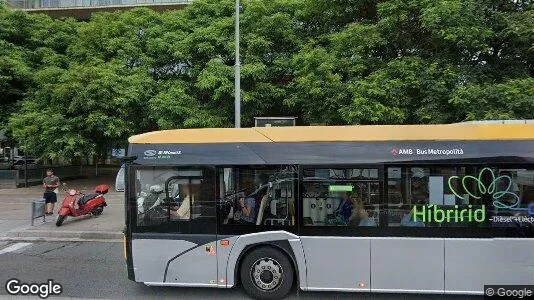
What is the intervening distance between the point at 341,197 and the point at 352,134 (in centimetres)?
95

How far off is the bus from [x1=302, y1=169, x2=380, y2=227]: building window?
15 mm

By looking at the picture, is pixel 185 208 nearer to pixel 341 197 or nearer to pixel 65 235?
pixel 341 197

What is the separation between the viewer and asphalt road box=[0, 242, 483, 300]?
6.51m

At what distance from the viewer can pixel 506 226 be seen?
19.4ft

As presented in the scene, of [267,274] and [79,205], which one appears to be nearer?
[267,274]

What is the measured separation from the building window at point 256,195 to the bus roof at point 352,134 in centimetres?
49

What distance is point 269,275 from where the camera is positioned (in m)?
6.33

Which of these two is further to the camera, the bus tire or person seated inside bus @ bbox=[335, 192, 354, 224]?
the bus tire

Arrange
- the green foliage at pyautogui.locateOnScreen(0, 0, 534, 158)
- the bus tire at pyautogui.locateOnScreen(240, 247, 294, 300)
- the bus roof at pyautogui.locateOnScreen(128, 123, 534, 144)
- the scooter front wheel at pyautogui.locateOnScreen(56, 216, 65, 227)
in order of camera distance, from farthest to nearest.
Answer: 1. the green foliage at pyautogui.locateOnScreen(0, 0, 534, 158)
2. the scooter front wheel at pyautogui.locateOnScreen(56, 216, 65, 227)
3. the bus tire at pyautogui.locateOnScreen(240, 247, 294, 300)
4. the bus roof at pyautogui.locateOnScreen(128, 123, 534, 144)

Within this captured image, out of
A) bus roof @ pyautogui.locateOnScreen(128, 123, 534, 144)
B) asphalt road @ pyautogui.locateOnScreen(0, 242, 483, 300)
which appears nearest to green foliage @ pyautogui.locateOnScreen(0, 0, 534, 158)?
bus roof @ pyautogui.locateOnScreen(128, 123, 534, 144)

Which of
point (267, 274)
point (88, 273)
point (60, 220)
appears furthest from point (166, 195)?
point (60, 220)

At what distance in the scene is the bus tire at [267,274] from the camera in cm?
630

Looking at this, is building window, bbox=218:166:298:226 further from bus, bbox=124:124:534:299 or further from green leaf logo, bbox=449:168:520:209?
green leaf logo, bbox=449:168:520:209

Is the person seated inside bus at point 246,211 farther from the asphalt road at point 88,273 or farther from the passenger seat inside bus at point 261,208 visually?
the asphalt road at point 88,273
